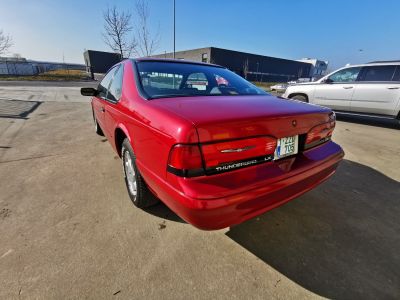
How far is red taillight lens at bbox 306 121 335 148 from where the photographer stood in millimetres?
1946

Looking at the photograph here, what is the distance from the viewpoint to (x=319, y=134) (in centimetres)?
205

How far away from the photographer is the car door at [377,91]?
598 cm

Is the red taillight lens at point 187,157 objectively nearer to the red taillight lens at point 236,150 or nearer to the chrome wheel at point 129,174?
the red taillight lens at point 236,150

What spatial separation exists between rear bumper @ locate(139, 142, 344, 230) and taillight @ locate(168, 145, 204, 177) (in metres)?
0.05

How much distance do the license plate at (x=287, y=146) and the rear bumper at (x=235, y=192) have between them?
2.4 inches

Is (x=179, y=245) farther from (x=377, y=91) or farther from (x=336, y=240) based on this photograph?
(x=377, y=91)

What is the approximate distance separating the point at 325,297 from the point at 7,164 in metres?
4.34

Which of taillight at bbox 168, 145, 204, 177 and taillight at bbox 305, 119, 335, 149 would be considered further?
taillight at bbox 305, 119, 335, 149

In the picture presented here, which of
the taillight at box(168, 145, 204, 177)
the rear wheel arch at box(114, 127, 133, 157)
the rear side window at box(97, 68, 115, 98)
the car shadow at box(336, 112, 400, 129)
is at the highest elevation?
the rear side window at box(97, 68, 115, 98)

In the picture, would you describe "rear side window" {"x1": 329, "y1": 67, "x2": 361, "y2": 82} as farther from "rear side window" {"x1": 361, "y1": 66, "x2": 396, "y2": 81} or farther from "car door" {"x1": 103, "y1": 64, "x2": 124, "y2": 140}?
"car door" {"x1": 103, "y1": 64, "x2": 124, "y2": 140}

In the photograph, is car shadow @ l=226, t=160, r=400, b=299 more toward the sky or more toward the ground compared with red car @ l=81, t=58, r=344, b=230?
more toward the ground

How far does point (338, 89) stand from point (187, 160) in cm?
722

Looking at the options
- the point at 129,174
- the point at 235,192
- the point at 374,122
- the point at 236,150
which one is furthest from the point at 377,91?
the point at 129,174

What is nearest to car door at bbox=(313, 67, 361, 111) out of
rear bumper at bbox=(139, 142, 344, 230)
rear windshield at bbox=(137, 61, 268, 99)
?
rear windshield at bbox=(137, 61, 268, 99)
